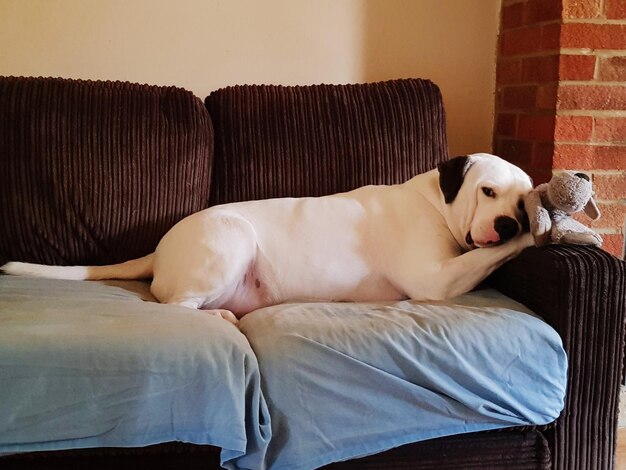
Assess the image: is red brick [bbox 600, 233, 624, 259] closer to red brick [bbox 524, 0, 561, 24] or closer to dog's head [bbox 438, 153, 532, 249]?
dog's head [bbox 438, 153, 532, 249]

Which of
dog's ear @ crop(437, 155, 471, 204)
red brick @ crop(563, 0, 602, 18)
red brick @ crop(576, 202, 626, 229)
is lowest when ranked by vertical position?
red brick @ crop(576, 202, 626, 229)

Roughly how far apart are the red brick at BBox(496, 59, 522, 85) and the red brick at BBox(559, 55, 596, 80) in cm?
29

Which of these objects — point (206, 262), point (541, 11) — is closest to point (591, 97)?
point (541, 11)

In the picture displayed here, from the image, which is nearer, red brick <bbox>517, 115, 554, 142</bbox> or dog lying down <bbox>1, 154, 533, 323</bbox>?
dog lying down <bbox>1, 154, 533, 323</bbox>

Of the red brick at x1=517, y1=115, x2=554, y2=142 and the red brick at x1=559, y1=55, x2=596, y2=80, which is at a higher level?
the red brick at x1=559, y1=55, x2=596, y2=80

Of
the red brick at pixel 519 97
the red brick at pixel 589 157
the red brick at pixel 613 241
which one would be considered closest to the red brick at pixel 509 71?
the red brick at pixel 519 97

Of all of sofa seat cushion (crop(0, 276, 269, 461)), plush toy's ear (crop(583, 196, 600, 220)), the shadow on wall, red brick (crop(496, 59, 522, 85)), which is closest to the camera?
sofa seat cushion (crop(0, 276, 269, 461))

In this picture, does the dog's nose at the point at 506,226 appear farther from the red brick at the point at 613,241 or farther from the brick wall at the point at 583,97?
the red brick at the point at 613,241

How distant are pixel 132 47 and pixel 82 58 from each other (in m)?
0.19

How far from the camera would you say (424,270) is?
6.18 feet

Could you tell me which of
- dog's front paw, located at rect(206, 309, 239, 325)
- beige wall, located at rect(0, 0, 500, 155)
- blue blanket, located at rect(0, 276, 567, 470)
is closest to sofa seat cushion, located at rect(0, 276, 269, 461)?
blue blanket, located at rect(0, 276, 567, 470)

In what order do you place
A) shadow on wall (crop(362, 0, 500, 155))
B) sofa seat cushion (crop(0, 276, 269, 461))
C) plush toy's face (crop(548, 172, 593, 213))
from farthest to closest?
shadow on wall (crop(362, 0, 500, 155)) → plush toy's face (crop(548, 172, 593, 213)) → sofa seat cushion (crop(0, 276, 269, 461))

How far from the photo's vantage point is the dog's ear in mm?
1904

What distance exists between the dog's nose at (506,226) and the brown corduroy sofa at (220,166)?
8cm
